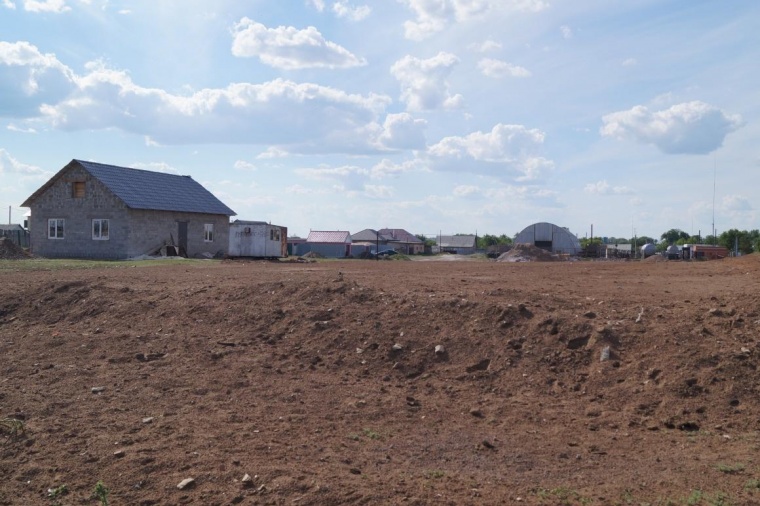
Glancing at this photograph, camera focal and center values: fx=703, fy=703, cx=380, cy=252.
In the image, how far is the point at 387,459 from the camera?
20.8ft

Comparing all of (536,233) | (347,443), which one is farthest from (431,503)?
(536,233)

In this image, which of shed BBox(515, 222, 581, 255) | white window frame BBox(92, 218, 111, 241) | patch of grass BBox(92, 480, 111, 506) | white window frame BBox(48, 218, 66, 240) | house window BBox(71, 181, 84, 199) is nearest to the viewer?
patch of grass BBox(92, 480, 111, 506)

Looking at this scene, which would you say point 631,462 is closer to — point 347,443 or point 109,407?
point 347,443

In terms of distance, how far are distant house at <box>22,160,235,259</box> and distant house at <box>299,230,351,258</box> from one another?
3017 centimetres

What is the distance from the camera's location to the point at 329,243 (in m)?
73.6

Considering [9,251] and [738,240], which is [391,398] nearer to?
[9,251]

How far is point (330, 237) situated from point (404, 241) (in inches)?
873

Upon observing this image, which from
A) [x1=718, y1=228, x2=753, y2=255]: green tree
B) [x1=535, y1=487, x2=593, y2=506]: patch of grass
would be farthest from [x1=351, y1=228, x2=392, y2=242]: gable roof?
[x1=535, y1=487, x2=593, y2=506]: patch of grass

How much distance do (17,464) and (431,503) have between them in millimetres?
3848

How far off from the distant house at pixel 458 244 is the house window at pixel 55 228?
203 ft

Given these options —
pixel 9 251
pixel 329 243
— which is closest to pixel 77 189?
pixel 9 251

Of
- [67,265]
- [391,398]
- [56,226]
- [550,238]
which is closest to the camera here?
[391,398]

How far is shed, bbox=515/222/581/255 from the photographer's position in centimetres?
6109

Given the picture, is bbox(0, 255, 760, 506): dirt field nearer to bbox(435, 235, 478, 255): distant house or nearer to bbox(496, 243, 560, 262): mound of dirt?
bbox(496, 243, 560, 262): mound of dirt
